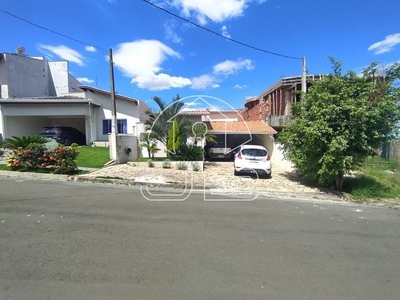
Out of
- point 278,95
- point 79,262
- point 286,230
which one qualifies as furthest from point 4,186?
point 278,95

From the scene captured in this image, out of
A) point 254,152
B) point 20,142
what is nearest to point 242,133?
point 254,152

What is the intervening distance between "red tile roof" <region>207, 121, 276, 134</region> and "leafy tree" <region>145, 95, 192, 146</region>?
3.64 meters

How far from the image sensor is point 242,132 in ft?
53.5

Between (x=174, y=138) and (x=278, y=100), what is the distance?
36.2 feet

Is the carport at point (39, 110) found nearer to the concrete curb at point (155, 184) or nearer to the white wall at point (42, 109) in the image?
Result: the white wall at point (42, 109)

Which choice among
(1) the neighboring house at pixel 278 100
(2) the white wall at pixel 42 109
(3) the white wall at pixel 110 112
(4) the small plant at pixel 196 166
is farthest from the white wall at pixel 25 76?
(1) the neighboring house at pixel 278 100

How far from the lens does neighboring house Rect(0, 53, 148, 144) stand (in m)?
15.8

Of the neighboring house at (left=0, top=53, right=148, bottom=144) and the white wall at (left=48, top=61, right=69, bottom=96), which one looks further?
the white wall at (left=48, top=61, right=69, bottom=96)

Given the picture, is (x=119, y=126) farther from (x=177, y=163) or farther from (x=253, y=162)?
(x=253, y=162)

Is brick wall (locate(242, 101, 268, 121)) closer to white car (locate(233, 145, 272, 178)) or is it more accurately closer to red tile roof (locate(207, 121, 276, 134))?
red tile roof (locate(207, 121, 276, 134))

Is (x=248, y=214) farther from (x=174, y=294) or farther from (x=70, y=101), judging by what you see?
(x=70, y=101)

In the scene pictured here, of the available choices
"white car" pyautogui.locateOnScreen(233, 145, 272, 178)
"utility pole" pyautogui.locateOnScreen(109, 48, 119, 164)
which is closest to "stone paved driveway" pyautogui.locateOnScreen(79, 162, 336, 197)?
"white car" pyautogui.locateOnScreen(233, 145, 272, 178)

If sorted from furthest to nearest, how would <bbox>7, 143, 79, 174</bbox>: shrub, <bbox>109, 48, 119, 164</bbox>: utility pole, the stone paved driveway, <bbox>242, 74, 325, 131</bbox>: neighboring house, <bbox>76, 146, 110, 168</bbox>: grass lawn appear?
<bbox>242, 74, 325, 131</bbox>: neighboring house, <bbox>109, 48, 119, 164</bbox>: utility pole, <bbox>76, 146, 110, 168</bbox>: grass lawn, <bbox>7, 143, 79, 174</bbox>: shrub, the stone paved driveway

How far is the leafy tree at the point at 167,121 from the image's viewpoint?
504 inches
